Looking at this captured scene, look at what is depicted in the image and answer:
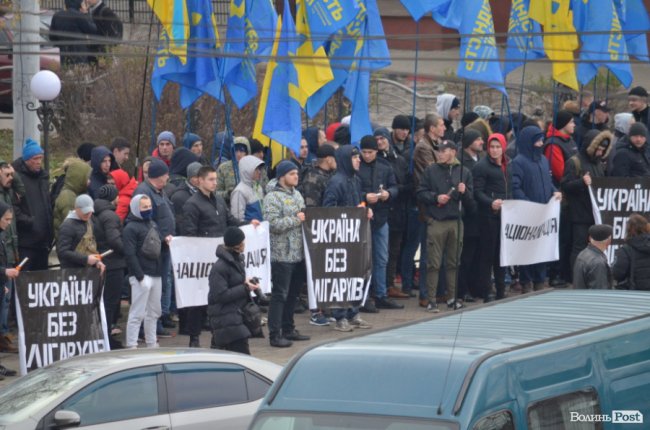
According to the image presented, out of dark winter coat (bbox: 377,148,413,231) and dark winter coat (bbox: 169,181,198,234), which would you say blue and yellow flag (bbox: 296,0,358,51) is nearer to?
dark winter coat (bbox: 377,148,413,231)

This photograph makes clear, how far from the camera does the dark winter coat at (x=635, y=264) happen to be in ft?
41.8

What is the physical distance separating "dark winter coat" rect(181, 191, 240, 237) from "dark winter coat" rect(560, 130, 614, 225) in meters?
4.94

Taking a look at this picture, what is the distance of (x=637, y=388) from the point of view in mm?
7328

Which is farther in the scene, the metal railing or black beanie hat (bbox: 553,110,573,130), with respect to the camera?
the metal railing

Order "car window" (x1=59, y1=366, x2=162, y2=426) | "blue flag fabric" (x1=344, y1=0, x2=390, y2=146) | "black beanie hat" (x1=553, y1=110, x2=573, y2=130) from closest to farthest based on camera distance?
1. "car window" (x1=59, y1=366, x2=162, y2=426)
2. "blue flag fabric" (x1=344, y1=0, x2=390, y2=146)
3. "black beanie hat" (x1=553, y1=110, x2=573, y2=130)

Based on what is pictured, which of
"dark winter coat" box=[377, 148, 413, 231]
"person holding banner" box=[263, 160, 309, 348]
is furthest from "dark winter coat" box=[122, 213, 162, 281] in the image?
"dark winter coat" box=[377, 148, 413, 231]

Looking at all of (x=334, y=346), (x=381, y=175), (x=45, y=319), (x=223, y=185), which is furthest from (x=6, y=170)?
(x=334, y=346)

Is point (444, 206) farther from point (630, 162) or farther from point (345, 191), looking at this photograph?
point (630, 162)

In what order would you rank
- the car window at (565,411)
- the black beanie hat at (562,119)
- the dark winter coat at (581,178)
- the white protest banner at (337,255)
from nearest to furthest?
1. the car window at (565,411)
2. the white protest banner at (337,255)
3. the dark winter coat at (581,178)
4. the black beanie hat at (562,119)

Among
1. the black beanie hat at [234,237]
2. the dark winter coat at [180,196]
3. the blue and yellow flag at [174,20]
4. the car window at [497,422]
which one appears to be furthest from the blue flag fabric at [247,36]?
the car window at [497,422]

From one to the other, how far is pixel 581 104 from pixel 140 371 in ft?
41.5

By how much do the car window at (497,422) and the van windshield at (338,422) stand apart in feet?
0.61

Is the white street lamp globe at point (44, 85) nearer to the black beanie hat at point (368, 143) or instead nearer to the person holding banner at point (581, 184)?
the black beanie hat at point (368, 143)

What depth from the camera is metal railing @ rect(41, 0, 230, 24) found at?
30.5 m
